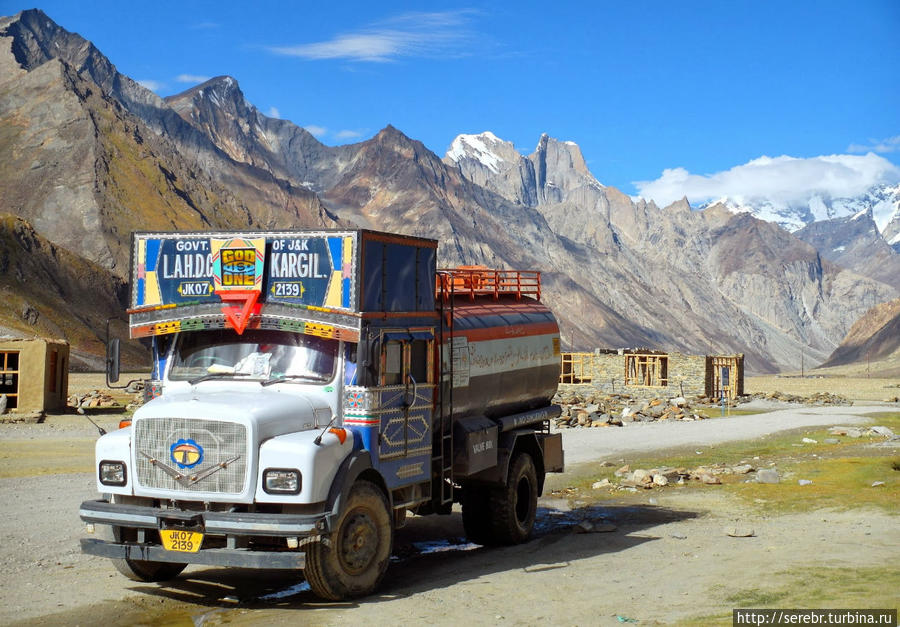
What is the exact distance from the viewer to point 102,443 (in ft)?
36.7

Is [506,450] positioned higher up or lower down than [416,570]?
higher up

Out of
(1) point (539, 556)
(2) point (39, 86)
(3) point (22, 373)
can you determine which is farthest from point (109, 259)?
(1) point (539, 556)

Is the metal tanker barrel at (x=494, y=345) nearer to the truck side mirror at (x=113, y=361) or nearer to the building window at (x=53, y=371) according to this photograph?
the truck side mirror at (x=113, y=361)

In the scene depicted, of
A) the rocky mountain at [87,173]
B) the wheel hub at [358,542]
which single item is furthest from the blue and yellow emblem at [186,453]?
the rocky mountain at [87,173]

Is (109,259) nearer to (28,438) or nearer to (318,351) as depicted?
(28,438)

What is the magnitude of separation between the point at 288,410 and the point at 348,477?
93 centimetres

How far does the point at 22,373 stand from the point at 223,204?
114 metres

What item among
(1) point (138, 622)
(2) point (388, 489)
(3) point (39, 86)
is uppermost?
(3) point (39, 86)

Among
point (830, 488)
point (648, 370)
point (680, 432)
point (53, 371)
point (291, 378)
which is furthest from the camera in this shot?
point (648, 370)

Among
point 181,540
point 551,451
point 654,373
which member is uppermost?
point 654,373

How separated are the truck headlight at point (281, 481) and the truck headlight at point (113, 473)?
5.39ft

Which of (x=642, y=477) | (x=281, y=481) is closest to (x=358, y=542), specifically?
(x=281, y=481)

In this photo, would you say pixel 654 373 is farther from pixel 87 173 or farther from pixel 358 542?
pixel 87 173

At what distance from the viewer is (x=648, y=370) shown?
206 feet
